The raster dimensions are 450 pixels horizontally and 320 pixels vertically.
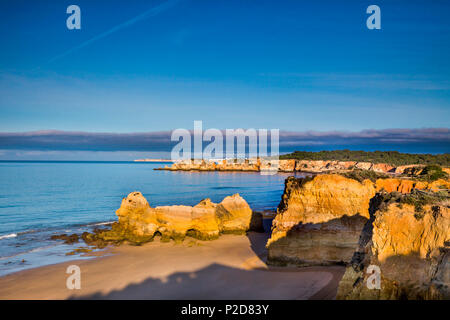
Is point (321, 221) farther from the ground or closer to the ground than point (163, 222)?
farther from the ground

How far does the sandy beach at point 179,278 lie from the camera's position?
37.9 ft

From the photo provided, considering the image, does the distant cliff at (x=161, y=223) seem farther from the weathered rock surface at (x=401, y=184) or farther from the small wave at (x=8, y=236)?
the weathered rock surface at (x=401, y=184)

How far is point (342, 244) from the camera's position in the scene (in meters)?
13.5

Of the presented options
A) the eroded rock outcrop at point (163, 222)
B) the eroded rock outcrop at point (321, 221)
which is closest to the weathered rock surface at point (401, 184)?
the eroded rock outcrop at point (321, 221)

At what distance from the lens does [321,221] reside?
45.9 feet

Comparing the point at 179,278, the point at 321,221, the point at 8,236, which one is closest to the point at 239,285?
A: the point at 179,278

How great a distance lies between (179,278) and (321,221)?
6.75 metres

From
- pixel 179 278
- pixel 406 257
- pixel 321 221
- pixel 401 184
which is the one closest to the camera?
pixel 406 257

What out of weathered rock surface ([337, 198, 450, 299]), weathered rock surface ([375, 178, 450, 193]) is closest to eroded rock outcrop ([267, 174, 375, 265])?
weathered rock surface ([337, 198, 450, 299])

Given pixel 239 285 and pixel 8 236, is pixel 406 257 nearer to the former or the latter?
pixel 239 285

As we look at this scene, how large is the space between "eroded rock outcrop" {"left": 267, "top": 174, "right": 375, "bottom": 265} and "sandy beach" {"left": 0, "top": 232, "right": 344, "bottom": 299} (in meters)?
0.78

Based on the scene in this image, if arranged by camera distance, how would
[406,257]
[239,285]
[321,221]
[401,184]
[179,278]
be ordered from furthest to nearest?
[401,184], [321,221], [179,278], [239,285], [406,257]
